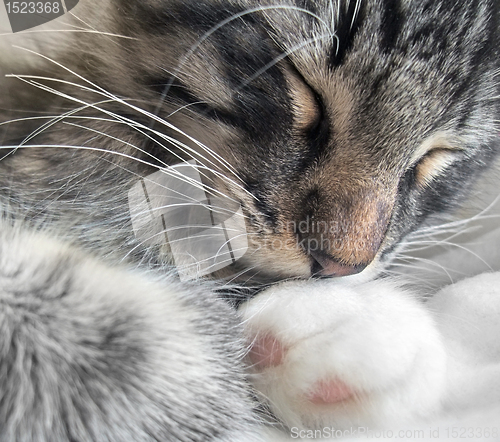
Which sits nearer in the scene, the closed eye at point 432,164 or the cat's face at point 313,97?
the cat's face at point 313,97

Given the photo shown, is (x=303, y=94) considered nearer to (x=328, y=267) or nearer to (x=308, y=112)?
(x=308, y=112)

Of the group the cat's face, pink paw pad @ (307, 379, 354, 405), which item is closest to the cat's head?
the cat's face

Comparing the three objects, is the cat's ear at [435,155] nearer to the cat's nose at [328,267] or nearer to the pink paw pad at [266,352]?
the cat's nose at [328,267]

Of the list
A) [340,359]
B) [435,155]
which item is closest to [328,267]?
[340,359]

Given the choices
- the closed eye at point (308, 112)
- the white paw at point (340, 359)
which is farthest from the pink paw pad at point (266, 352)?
the closed eye at point (308, 112)

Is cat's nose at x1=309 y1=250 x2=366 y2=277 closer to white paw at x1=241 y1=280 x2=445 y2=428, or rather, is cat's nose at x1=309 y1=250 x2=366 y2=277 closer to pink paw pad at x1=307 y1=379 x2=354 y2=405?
white paw at x1=241 y1=280 x2=445 y2=428

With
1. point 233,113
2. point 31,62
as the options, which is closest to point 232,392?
point 233,113
